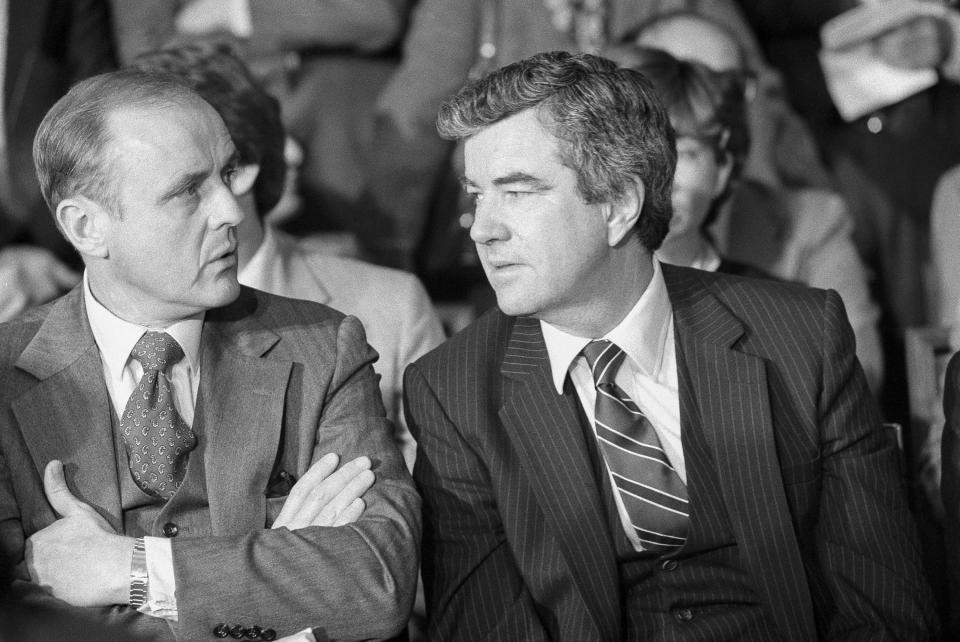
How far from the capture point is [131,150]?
2053 millimetres

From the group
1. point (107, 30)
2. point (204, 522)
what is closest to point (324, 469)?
point (204, 522)

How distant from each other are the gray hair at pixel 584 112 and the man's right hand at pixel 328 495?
2.12 feet

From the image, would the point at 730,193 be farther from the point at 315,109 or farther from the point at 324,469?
the point at 324,469

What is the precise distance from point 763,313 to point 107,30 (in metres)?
2.69

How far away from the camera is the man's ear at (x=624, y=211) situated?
2.28 m

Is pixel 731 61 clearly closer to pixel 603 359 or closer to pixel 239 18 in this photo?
pixel 239 18

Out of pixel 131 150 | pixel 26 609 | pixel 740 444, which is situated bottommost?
pixel 740 444

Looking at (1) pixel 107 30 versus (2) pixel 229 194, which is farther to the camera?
(1) pixel 107 30

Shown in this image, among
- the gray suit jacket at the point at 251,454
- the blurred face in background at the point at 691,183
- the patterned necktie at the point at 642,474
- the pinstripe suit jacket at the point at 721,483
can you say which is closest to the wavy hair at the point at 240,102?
the gray suit jacket at the point at 251,454

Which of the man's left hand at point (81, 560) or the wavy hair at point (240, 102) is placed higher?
the wavy hair at point (240, 102)

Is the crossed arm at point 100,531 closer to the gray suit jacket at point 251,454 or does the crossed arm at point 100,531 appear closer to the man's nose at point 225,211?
the gray suit jacket at point 251,454

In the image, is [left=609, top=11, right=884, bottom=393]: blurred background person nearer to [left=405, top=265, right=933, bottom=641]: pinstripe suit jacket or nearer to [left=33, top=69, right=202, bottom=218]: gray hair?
[left=405, top=265, right=933, bottom=641]: pinstripe suit jacket

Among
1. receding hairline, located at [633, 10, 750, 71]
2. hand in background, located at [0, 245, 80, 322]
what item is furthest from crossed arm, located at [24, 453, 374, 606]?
receding hairline, located at [633, 10, 750, 71]

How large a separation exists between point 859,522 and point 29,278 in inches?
97.7
